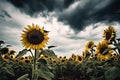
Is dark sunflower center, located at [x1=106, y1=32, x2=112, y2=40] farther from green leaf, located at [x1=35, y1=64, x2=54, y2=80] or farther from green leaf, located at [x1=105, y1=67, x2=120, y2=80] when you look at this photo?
green leaf, located at [x1=35, y1=64, x2=54, y2=80]

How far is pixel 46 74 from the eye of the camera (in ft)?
11.3

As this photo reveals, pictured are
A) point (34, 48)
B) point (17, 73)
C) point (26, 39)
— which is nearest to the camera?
point (34, 48)

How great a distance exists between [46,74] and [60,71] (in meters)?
8.04

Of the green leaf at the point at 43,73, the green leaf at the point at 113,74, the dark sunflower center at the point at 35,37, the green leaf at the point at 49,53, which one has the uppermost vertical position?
the dark sunflower center at the point at 35,37

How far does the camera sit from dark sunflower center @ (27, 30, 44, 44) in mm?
4289

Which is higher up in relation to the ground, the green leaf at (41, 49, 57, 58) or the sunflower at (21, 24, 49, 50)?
the sunflower at (21, 24, 49, 50)

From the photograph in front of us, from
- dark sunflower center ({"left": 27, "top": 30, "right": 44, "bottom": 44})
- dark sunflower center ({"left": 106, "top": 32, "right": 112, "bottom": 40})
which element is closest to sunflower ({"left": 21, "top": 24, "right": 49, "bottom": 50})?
dark sunflower center ({"left": 27, "top": 30, "right": 44, "bottom": 44})

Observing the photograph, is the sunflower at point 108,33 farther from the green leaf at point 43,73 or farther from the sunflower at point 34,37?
the green leaf at point 43,73

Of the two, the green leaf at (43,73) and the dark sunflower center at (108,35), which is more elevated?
the dark sunflower center at (108,35)

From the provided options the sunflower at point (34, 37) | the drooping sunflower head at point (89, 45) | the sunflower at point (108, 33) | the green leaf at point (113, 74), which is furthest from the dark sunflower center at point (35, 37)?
the drooping sunflower head at point (89, 45)

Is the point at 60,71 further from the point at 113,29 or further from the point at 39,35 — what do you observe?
the point at 39,35

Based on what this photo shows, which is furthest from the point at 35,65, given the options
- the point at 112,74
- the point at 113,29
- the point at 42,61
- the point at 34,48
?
the point at 113,29

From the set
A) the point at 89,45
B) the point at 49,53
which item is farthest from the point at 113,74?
the point at 89,45

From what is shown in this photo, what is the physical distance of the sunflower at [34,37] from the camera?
4.25 metres
